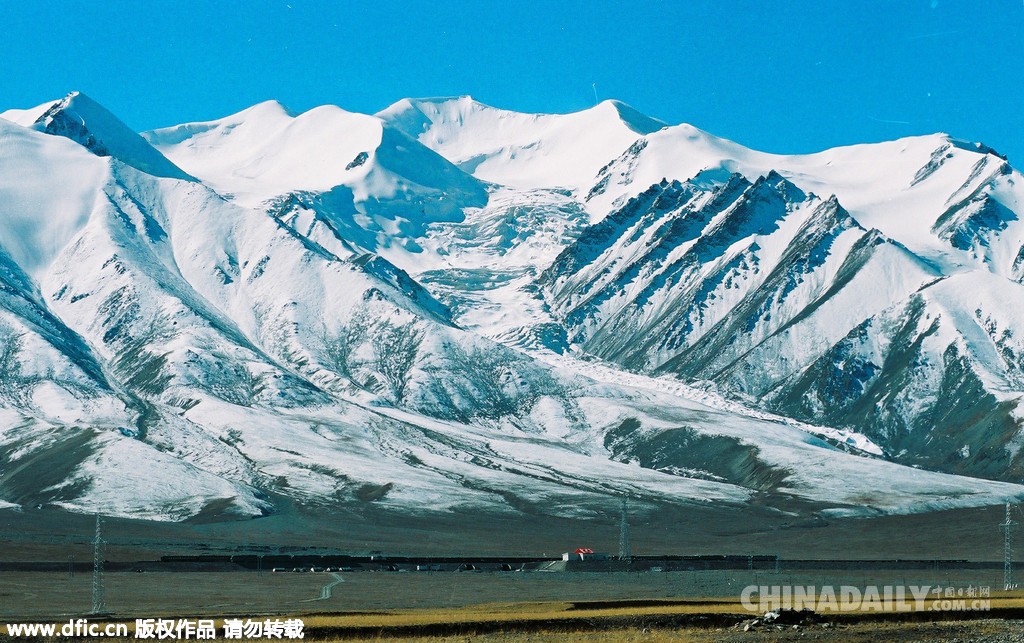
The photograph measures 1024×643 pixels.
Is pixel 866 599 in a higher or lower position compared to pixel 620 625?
higher

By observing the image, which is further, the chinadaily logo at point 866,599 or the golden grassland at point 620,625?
the chinadaily logo at point 866,599

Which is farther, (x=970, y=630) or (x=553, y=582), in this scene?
(x=553, y=582)

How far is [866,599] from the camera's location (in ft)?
411

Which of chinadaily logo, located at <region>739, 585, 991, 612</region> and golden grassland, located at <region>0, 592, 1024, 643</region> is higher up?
chinadaily logo, located at <region>739, 585, 991, 612</region>

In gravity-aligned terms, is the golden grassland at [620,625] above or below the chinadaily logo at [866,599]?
below

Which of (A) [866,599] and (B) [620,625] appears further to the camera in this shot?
(A) [866,599]

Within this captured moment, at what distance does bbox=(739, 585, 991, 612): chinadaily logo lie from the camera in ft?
367

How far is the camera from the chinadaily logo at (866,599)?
367 feet

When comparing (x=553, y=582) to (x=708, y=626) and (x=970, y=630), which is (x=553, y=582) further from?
(x=970, y=630)

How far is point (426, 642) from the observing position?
92688 millimetres

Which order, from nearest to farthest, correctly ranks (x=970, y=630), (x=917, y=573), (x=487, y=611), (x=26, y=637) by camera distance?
(x=26, y=637) < (x=970, y=630) < (x=487, y=611) < (x=917, y=573)

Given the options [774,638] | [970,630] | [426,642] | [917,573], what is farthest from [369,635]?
[917,573]

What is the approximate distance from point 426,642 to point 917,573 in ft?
365

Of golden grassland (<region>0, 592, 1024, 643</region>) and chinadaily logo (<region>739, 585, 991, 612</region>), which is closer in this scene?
golden grassland (<region>0, 592, 1024, 643</region>)
